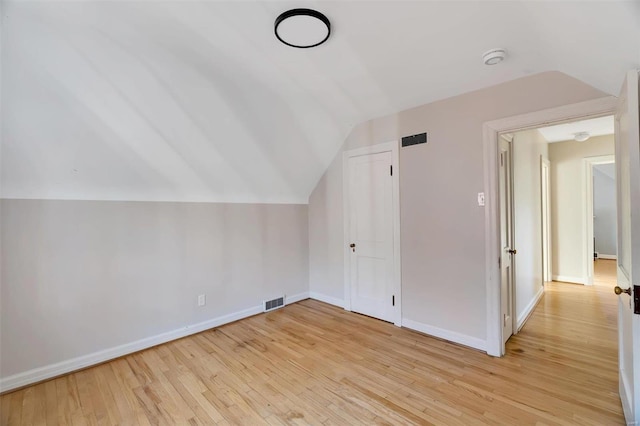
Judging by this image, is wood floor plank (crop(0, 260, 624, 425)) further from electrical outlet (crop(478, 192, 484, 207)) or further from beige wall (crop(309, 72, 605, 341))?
electrical outlet (crop(478, 192, 484, 207))

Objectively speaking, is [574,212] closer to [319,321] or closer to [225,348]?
[319,321]

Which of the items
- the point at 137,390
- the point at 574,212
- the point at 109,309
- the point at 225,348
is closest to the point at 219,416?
the point at 137,390

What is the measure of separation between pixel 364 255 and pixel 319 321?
101cm

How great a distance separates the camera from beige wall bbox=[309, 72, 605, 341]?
2477 millimetres

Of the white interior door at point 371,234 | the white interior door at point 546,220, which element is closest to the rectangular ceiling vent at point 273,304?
the white interior door at point 371,234

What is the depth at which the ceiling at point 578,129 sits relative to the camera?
146 inches

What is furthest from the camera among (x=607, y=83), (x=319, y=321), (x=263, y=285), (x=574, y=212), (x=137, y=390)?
(x=574, y=212)

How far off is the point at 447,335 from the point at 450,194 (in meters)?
1.45

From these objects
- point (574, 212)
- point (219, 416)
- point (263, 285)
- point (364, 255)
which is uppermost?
point (574, 212)

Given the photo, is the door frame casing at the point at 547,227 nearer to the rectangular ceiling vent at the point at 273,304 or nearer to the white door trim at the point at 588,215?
the white door trim at the point at 588,215

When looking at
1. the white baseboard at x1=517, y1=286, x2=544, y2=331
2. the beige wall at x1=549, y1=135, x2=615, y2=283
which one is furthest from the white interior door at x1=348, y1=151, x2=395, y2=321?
the beige wall at x1=549, y1=135, x2=615, y2=283

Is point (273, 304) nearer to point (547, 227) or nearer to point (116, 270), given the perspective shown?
point (116, 270)

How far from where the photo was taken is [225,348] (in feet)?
9.42

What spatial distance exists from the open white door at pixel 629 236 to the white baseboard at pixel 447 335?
964 millimetres
